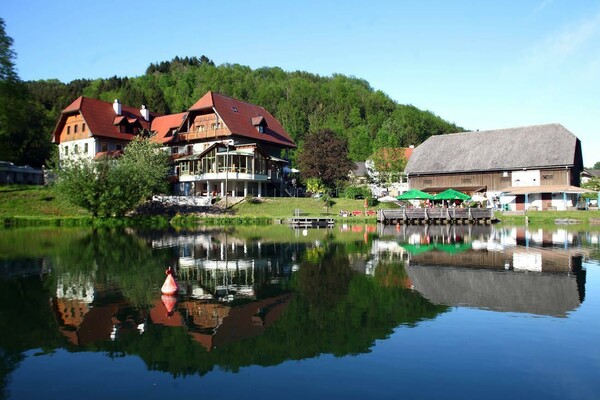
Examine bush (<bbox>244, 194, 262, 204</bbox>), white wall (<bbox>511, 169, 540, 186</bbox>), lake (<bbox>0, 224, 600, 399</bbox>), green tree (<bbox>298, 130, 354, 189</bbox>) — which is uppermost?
green tree (<bbox>298, 130, 354, 189</bbox>)

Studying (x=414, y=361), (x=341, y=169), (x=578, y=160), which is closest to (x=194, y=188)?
(x=341, y=169)

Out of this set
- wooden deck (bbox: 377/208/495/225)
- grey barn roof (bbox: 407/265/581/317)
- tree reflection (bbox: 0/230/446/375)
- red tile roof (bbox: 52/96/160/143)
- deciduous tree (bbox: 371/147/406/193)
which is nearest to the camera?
tree reflection (bbox: 0/230/446/375)

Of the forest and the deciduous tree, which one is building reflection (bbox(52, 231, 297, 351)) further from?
the forest

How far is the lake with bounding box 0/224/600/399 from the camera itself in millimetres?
8164

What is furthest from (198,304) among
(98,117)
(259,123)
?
(98,117)

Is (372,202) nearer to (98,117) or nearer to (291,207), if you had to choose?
(291,207)

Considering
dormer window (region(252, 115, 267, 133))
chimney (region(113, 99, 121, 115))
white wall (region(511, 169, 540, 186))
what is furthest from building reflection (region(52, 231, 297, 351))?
chimney (region(113, 99, 121, 115))

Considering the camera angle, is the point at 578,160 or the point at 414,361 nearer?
the point at 414,361

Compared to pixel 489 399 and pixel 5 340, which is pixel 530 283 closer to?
pixel 489 399

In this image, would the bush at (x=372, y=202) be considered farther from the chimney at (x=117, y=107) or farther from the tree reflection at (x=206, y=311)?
the chimney at (x=117, y=107)

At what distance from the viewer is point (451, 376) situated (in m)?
8.45

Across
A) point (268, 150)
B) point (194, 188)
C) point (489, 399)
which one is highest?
point (268, 150)

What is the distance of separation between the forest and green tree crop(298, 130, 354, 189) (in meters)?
38.7

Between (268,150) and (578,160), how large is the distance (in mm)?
39986
